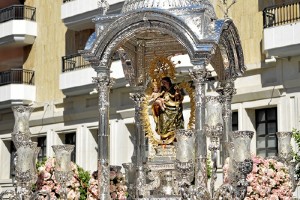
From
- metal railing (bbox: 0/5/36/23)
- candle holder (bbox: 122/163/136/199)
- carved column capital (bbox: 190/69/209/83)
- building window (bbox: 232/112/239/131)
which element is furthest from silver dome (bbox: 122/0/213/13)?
metal railing (bbox: 0/5/36/23)

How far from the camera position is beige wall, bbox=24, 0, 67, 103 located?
25.9 meters

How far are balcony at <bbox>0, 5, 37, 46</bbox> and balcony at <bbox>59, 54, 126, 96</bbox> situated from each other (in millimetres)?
2027

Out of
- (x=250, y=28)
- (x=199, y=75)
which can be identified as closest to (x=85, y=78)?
(x=250, y=28)

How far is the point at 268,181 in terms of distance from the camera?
1322cm

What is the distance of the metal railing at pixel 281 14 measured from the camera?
19.2 meters

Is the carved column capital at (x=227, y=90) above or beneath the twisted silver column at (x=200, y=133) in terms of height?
above

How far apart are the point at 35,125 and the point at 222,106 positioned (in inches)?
540

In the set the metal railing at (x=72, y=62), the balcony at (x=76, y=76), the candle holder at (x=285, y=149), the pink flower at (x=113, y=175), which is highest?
the metal railing at (x=72, y=62)

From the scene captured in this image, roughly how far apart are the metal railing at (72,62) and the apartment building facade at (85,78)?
3 centimetres

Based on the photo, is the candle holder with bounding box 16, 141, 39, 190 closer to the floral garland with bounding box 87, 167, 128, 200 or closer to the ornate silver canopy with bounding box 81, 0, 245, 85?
the floral garland with bounding box 87, 167, 128, 200

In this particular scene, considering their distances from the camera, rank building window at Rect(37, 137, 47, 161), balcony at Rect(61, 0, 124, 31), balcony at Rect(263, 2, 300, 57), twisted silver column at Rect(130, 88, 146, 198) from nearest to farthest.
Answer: twisted silver column at Rect(130, 88, 146, 198)
balcony at Rect(263, 2, 300, 57)
balcony at Rect(61, 0, 124, 31)
building window at Rect(37, 137, 47, 161)

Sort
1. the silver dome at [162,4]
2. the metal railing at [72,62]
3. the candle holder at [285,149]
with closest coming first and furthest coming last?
1. the silver dome at [162,4]
2. the candle holder at [285,149]
3. the metal railing at [72,62]

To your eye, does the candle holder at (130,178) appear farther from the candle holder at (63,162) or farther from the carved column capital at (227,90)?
the carved column capital at (227,90)

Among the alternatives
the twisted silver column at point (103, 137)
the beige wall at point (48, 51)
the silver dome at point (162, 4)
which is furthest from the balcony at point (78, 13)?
the twisted silver column at point (103, 137)
